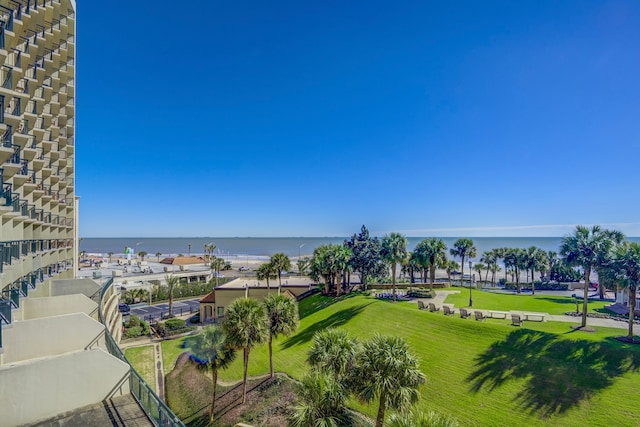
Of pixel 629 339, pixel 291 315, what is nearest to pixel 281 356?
pixel 291 315

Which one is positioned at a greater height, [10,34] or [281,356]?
[10,34]

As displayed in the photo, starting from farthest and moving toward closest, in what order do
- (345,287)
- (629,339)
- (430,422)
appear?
1. (345,287)
2. (629,339)
3. (430,422)

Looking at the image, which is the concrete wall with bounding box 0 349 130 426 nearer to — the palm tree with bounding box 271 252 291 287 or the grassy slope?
the grassy slope

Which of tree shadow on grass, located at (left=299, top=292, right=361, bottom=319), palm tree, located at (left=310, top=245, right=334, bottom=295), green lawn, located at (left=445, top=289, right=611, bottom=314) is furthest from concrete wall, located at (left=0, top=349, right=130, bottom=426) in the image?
palm tree, located at (left=310, top=245, right=334, bottom=295)

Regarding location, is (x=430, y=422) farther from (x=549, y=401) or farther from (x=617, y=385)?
(x=617, y=385)

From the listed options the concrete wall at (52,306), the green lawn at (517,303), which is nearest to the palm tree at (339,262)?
the green lawn at (517,303)
